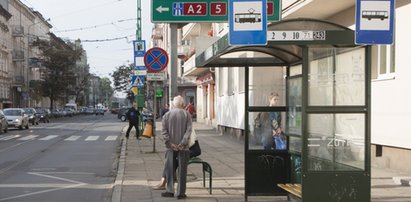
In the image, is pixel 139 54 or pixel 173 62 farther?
pixel 139 54

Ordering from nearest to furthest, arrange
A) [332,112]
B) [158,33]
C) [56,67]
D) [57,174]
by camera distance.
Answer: [332,112], [57,174], [56,67], [158,33]

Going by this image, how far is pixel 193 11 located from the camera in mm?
12422

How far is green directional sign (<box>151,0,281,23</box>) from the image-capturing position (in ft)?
40.2

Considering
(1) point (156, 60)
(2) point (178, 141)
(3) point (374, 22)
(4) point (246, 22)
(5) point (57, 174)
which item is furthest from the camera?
(1) point (156, 60)

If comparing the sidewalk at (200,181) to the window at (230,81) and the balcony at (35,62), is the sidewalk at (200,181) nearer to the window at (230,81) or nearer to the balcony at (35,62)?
the window at (230,81)

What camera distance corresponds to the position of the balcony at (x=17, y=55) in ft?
248

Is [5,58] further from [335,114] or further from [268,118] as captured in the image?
[335,114]

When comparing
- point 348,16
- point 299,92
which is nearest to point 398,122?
point 348,16

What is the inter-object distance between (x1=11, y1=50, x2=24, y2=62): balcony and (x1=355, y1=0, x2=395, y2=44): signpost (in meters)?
73.8

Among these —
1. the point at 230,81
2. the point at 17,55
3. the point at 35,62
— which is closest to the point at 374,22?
the point at 230,81

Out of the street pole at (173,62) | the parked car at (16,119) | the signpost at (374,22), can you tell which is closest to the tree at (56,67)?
the parked car at (16,119)

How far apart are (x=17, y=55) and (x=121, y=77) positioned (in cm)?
2560

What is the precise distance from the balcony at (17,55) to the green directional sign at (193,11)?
221 feet

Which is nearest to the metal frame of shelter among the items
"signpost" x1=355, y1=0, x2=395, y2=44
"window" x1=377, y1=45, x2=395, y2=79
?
"signpost" x1=355, y1=0, x2=395, y2=44
